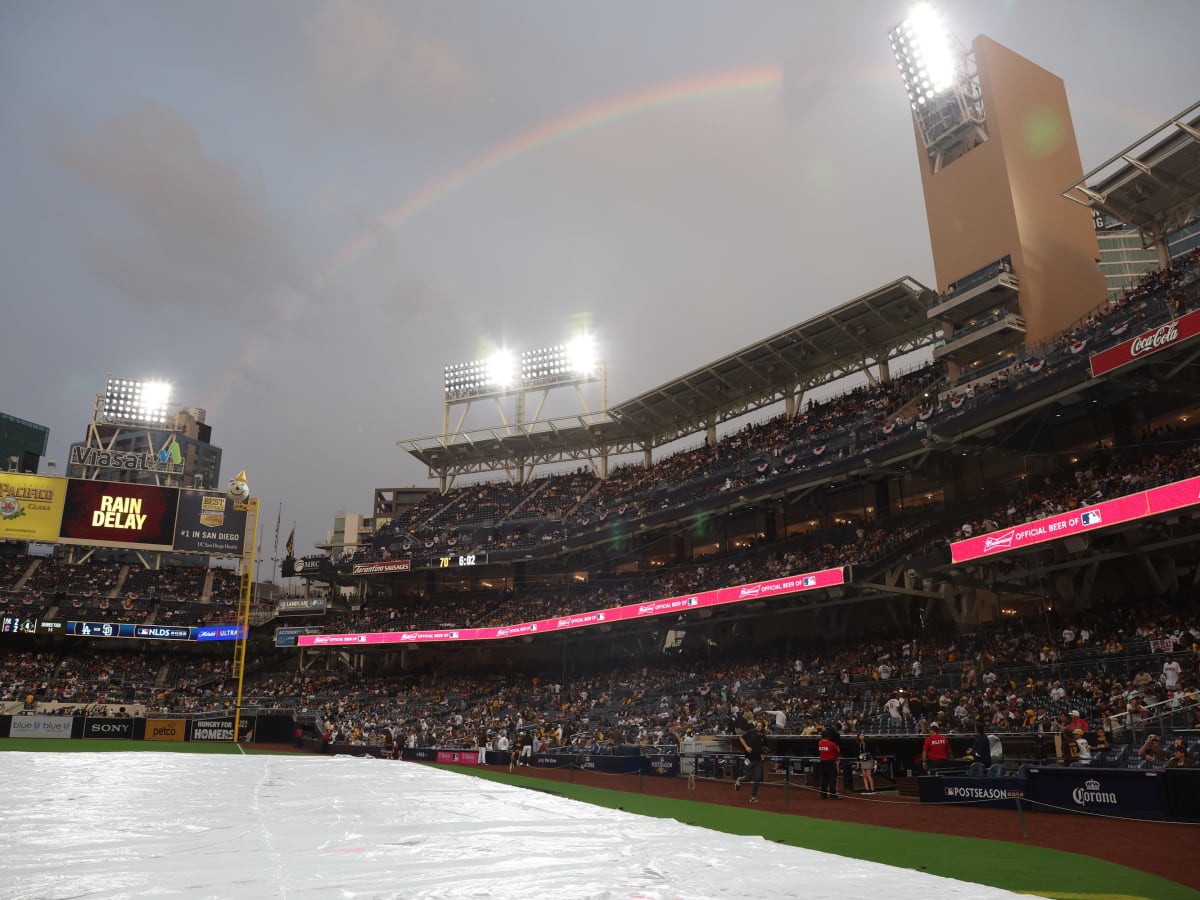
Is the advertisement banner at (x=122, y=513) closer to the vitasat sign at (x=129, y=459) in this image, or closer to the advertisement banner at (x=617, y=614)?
the vitasat sign at (x=129, y=459)

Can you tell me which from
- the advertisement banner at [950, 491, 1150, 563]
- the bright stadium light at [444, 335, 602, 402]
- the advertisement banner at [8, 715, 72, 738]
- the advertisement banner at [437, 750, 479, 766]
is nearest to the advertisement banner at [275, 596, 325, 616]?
the bright stadium light at [444, 335, 602, 402]

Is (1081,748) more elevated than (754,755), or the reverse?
(1081,748)

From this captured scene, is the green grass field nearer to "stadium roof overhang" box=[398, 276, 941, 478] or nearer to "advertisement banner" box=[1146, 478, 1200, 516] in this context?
"advertisement banner" box=[1146, 478, 1200, 516]

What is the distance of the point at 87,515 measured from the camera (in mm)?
53281

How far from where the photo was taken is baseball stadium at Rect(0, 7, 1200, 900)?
8609 millimetres

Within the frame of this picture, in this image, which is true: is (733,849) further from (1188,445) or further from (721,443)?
(721,443)

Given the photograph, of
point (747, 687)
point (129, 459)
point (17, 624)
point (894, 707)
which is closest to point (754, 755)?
point (894, 707)

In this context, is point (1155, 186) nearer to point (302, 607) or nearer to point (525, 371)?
point (525, 371)

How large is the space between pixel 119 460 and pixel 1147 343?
62.0 meters

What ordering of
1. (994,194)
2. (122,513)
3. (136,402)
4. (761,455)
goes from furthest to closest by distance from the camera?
(136,402), (122,513), (761,455), (994,194)

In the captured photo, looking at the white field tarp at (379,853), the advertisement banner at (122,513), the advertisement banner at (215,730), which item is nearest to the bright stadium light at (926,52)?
the white field tarp at (379,853)

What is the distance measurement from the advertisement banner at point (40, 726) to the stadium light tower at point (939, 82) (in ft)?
156

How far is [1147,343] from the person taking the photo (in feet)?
70.4

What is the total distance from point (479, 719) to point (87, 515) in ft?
104
